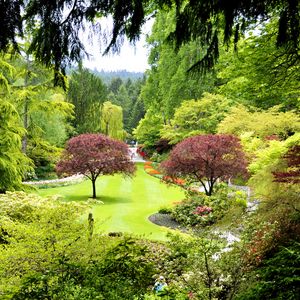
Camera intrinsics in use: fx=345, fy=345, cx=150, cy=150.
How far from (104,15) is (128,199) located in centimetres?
1514

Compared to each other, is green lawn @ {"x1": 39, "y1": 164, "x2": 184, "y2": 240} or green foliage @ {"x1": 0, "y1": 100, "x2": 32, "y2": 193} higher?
green foliage @ {"x1": 0, "y1": 100, "x2": 32, "y2": 193}

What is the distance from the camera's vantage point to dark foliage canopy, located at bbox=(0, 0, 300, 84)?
2.96 metres

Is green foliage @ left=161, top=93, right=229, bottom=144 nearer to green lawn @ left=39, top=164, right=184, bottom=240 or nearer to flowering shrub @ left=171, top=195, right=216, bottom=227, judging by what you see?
green lawn @ left=39, top=164, right=184, bottom=240

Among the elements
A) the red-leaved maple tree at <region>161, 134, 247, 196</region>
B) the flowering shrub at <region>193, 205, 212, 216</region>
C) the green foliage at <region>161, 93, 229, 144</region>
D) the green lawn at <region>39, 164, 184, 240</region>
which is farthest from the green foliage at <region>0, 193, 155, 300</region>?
the green foliage at <region>161, 93, 229, 144</region>

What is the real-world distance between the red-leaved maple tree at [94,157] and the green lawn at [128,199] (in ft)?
4.07

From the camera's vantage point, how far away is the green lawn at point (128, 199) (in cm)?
1177

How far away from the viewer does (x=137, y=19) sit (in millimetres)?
3180

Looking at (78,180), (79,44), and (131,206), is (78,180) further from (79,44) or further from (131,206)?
(79,44)

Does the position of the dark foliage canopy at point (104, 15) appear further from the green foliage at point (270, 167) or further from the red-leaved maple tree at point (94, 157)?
the red-leaved maple tree at point (94, 157)

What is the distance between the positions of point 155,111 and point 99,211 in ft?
60.4

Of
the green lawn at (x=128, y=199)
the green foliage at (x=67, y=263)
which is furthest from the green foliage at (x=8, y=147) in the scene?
the green lawn at (x=128, y=199)

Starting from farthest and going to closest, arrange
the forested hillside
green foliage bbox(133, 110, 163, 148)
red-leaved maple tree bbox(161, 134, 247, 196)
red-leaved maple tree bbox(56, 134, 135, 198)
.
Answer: green foliage bbox(133, 110, 163, 148) < red-leaved maple tree bbox(56, 134, 135, 198) < red-leaved maple tree bbox(161, 134, 247, 196) < the forested hillside

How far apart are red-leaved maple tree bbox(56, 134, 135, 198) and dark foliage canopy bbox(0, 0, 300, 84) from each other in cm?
1388

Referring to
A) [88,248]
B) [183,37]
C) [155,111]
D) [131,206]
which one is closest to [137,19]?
[183,37]
